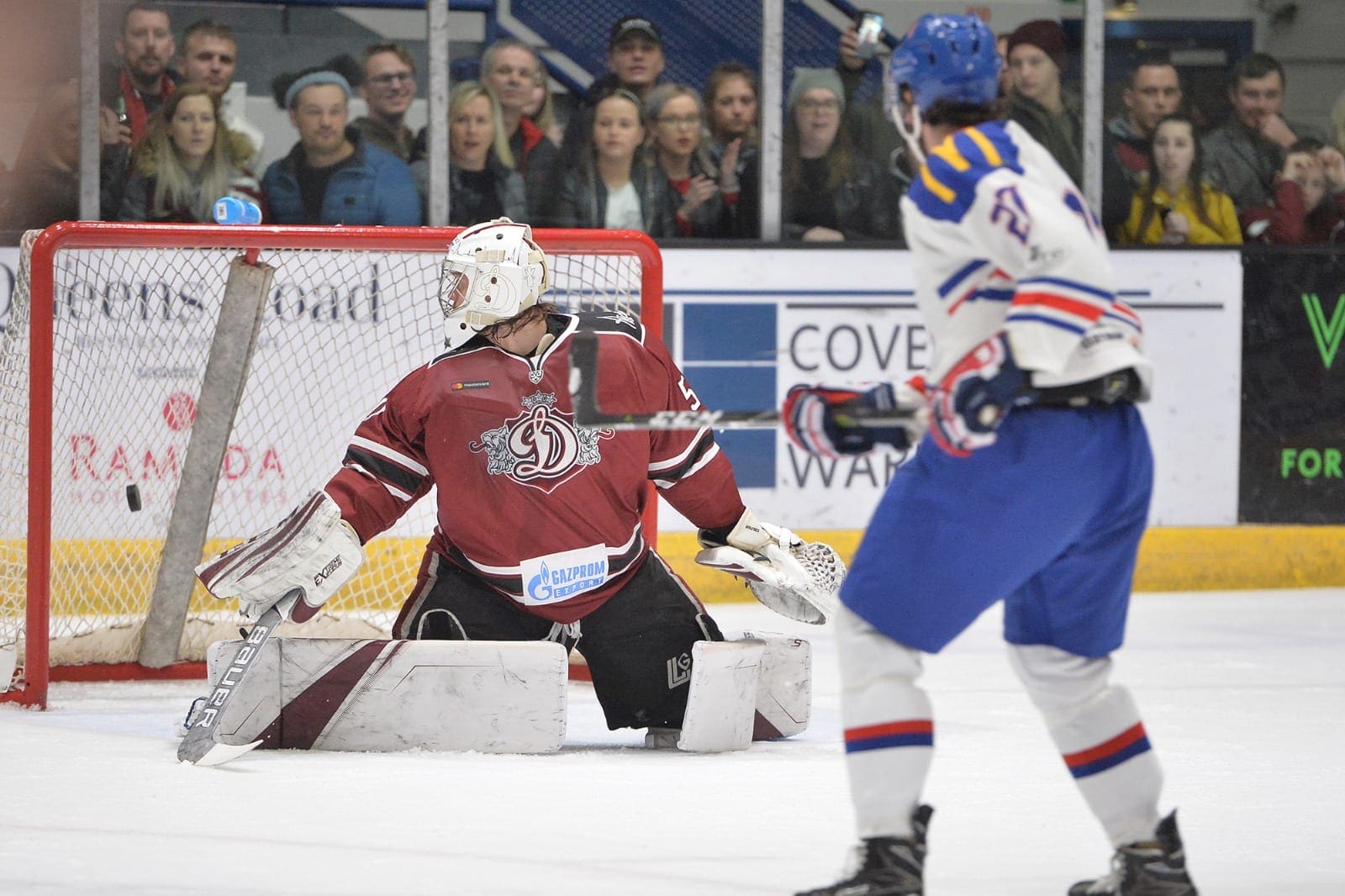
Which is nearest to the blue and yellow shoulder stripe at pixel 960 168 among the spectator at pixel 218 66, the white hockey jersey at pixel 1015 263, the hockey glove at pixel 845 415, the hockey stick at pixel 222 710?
the white hockey jersey at pixel 1015 263

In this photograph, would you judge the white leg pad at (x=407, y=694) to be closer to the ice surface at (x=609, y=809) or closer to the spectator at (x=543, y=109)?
the ice surface at (x=609, y=809)

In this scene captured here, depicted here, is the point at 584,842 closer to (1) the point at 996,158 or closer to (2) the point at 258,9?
(1) the point at 996,158

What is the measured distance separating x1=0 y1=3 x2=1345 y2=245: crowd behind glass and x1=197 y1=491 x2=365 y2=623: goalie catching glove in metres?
2.42

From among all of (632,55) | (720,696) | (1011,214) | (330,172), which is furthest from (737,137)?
(1011,214)

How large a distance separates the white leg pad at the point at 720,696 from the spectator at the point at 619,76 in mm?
2784

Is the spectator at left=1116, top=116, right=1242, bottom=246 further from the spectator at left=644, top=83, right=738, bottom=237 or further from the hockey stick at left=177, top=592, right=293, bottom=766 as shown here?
the hockey stick at left=177, top=592, right=293, bottom=766

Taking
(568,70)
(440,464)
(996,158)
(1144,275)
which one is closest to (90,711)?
(440,464)

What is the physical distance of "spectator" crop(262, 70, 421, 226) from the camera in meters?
5.73

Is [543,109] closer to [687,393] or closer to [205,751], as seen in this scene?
[687,393]

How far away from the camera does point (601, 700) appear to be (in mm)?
3588

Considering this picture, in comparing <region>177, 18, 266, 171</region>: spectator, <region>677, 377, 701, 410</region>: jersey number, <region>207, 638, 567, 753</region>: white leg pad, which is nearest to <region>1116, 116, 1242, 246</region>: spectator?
<region>177, 18, 266, 171</region>: spectator

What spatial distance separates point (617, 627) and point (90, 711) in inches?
44.0

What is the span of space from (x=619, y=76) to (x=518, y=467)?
2717 millimetres

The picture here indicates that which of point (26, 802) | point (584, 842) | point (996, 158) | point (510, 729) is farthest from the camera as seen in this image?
point (510, 729)
